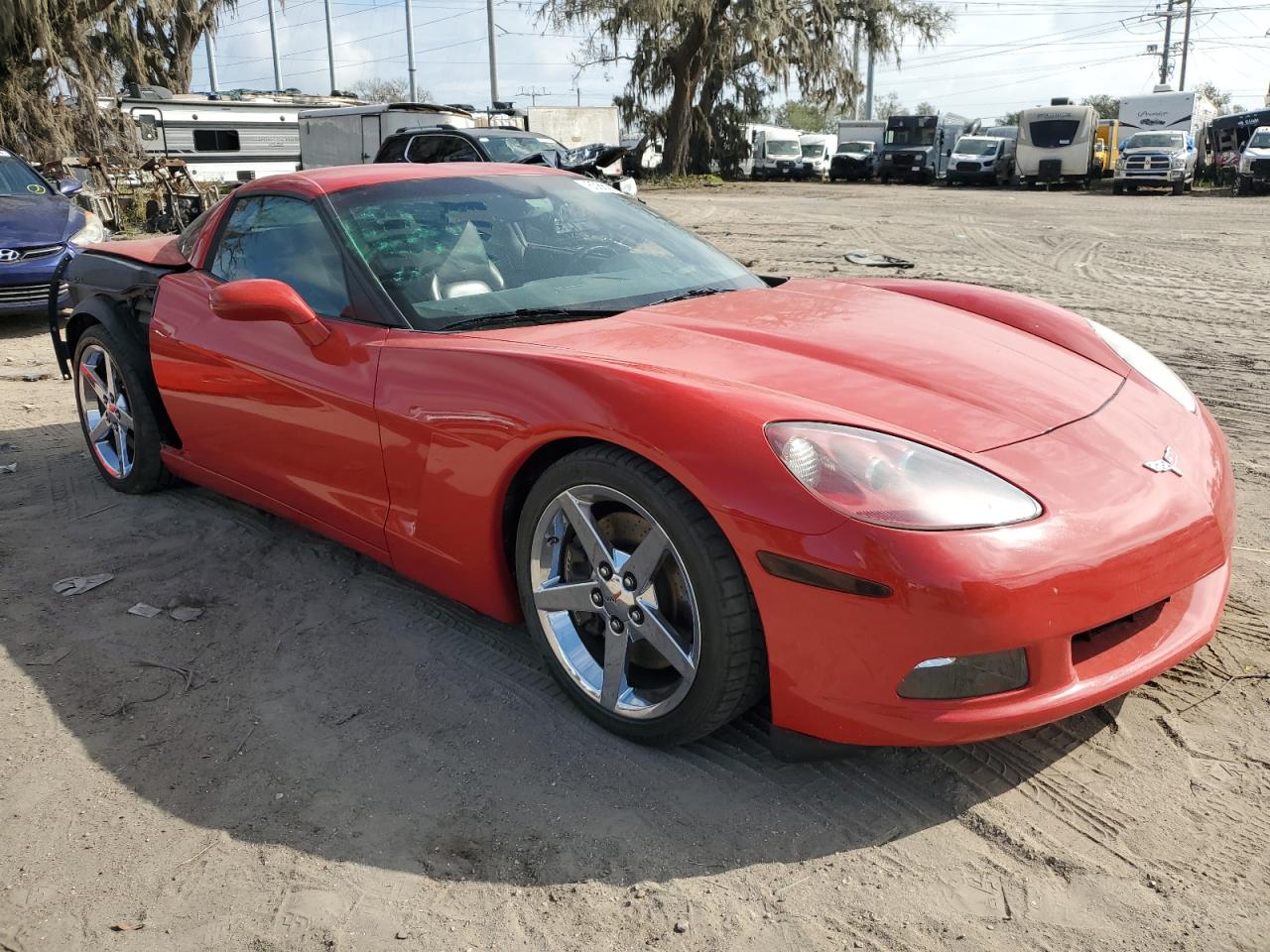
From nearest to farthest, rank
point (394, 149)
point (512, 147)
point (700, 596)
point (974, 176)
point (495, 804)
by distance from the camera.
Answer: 1. point (700, 596)
2. point (495, 804)
3. point (512, 147)
4. point (394, 149)
5. point (974, 176)

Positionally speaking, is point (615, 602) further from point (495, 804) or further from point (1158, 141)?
point (1158, 141)

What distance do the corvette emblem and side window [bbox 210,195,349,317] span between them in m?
2.25

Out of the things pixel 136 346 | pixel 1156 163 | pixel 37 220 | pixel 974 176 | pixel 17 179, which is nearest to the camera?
pixel 136 346

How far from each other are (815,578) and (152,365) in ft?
10.1

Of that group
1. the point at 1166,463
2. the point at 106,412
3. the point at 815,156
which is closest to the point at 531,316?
the point at 1166,463

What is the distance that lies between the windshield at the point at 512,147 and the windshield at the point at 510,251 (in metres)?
11.4

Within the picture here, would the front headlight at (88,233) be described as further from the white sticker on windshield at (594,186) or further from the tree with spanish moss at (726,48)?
the tree with spanish moss at (726,48)

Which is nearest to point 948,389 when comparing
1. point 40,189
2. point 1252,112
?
point 40,189

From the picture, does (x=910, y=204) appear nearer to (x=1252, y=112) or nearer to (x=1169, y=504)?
(x=1252, y=112)

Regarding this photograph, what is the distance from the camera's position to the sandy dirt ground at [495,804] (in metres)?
2.05

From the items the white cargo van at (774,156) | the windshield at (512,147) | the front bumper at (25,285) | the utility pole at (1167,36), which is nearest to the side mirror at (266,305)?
the front bumper at (25,285)

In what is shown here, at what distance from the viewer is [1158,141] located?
93.4 feet

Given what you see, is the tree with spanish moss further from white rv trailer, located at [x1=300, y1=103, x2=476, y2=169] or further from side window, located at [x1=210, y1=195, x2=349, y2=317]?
side window, located at [x1=210, y1=195, x2=349, y2=317]

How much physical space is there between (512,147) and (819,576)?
46.0 ft
